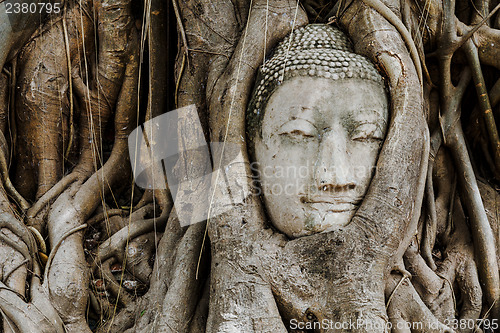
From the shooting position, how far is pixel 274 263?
2332 mm

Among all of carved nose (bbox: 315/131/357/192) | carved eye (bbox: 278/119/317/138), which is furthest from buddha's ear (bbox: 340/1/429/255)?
carved eye (bbox: 278/119/317/138)

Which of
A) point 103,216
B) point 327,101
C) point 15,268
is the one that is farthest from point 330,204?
point 15,268

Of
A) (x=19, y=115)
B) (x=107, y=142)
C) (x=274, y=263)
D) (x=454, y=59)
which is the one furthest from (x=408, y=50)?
(x=19, y=115)

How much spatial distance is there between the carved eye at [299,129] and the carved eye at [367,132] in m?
0.18

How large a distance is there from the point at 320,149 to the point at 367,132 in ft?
0.73

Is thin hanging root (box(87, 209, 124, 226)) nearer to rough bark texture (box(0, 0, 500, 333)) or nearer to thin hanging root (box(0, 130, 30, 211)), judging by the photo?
rough bark texture (box(0, 0, 500, 333))

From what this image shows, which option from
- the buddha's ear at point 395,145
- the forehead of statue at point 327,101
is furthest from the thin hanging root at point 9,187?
the buddha's ear at point 395,145

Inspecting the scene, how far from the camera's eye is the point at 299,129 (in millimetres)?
2412

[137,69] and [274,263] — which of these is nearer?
[274,263]

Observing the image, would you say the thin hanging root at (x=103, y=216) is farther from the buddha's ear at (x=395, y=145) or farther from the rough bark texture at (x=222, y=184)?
the buddha's ear at (x=395, y=145)

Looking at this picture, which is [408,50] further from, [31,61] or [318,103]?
[31,61]

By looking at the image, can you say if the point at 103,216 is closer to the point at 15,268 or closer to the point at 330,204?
the point at 15,268

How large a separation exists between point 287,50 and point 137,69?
3.50ft

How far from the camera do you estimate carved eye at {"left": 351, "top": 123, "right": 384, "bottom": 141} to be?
2422 millimetres
